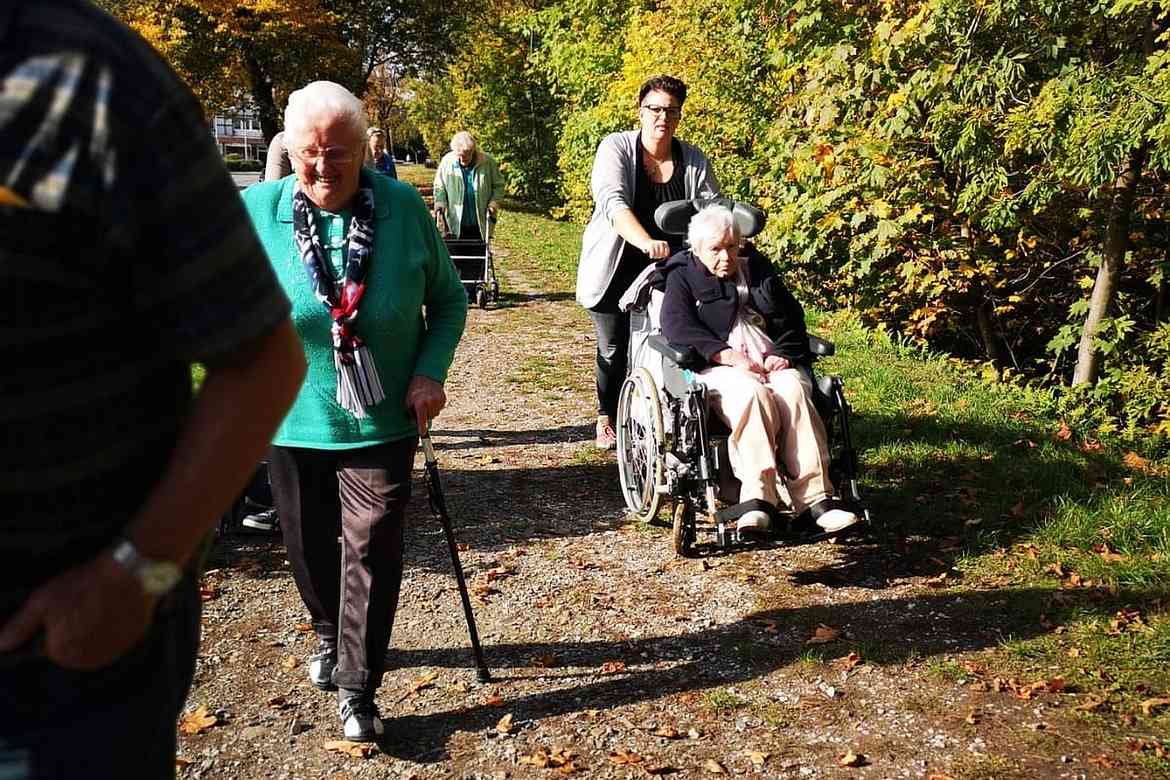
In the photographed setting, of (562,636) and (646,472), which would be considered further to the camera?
(646,472)

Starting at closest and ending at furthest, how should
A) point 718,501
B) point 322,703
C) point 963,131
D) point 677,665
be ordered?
point 322,703
point 677,665
point 718,501
point 963,131

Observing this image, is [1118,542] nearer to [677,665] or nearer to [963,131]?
[677,665]

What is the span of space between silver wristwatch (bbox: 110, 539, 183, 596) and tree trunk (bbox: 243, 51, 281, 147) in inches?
1343

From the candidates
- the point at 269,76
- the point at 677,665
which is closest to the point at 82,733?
the point at 677,665

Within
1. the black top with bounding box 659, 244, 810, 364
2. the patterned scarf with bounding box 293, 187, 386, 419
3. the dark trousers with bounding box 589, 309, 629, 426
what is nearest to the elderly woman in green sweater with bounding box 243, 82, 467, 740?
the patterned scarf with bounding box 293, 187, 386, 419

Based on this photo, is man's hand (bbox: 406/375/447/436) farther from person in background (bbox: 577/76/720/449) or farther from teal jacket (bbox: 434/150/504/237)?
teal jacket (bbox: 434/150/504/237)

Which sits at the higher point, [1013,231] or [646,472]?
[1013,231]

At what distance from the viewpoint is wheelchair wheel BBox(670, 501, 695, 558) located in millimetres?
5395

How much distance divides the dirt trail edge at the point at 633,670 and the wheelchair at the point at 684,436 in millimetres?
266

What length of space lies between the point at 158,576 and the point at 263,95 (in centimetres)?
3525

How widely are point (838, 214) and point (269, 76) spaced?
28.4 meters

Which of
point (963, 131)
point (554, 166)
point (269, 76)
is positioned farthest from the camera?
point (269, 76)

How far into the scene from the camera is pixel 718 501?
205 inches

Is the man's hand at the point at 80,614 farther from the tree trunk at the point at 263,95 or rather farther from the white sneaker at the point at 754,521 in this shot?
the tree trunk at the point at 263,95
